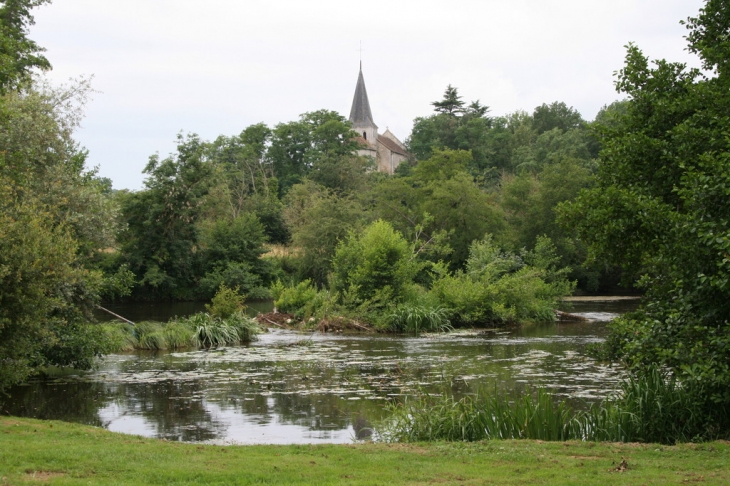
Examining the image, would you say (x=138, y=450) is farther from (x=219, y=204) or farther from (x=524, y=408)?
(x=219, y=204)

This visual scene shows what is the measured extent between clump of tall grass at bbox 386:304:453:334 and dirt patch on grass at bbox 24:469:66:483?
2476cm

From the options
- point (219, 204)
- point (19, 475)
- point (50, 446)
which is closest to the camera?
point (19, 475)

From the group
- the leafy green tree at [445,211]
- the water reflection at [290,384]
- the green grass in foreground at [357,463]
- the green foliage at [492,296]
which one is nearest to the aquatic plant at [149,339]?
the water reflection at [290,384]

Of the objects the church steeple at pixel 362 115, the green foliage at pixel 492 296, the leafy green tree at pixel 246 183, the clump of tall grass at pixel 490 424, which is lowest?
the clump of tall grass at pixel 490 424

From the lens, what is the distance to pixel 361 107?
4523 inches

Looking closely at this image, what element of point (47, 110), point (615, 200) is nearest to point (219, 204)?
point (47, 110)

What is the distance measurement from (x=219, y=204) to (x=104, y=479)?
60.9 meters

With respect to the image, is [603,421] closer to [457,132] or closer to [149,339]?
[149,339]

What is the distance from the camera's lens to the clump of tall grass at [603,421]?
34.8 feet

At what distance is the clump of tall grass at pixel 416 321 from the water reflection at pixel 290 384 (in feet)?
13.6

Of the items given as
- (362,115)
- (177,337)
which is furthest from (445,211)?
(362,115)

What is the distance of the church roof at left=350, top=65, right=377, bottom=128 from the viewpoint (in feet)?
373

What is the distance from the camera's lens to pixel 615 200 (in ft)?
41.8

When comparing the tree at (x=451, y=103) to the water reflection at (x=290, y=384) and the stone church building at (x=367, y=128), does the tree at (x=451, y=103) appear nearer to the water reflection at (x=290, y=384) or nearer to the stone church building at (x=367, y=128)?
the stone church building at (x=367, y=128)
